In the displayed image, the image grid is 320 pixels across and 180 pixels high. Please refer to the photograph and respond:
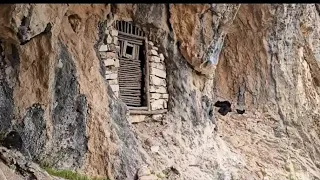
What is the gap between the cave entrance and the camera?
773 cm

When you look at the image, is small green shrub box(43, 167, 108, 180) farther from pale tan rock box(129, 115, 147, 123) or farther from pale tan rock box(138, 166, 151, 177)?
pale tan rock box(129, 115, 147, 123)

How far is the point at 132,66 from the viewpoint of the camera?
7.91m

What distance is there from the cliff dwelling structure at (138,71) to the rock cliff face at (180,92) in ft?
0.48

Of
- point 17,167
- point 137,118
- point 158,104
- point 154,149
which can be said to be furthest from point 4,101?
point 158,104

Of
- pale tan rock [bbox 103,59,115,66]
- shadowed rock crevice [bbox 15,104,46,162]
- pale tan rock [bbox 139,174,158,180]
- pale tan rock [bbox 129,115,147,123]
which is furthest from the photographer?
pale tan rock [bbox 129,115,147,123]

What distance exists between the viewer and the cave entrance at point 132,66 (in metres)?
7.73

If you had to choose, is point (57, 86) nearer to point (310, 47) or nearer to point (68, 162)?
point (68, 162)

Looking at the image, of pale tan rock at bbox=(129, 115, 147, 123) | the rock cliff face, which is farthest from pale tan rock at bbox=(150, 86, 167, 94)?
pale tan rock at bbox=(129, 115, 147, 123)

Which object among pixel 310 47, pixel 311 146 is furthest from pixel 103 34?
pixel 310 47

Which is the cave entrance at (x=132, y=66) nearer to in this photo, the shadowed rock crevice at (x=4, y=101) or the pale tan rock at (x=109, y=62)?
the pale tan rock at (x=109, y=62)

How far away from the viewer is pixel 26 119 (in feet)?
18.1

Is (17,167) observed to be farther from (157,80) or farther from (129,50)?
(157,80)

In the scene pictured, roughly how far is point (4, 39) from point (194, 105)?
4.00 meters

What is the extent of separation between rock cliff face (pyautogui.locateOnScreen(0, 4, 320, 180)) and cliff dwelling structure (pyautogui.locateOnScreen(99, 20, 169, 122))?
146 mm
